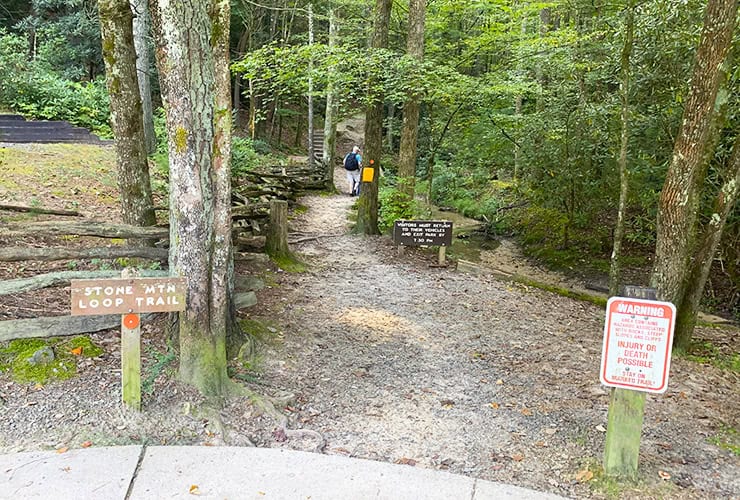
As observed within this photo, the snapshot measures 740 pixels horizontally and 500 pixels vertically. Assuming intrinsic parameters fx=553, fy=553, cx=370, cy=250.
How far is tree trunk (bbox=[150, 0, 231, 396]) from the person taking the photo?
441cm

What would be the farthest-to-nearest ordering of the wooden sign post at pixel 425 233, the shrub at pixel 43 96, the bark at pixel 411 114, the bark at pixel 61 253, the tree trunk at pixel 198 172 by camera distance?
the shrub at pixel 43 96 → the bark at pixel 411 114 → the wooden sign post at pixel 425 233 → the bark at pixel 61 253 → the tree trunk at pixel 198 172

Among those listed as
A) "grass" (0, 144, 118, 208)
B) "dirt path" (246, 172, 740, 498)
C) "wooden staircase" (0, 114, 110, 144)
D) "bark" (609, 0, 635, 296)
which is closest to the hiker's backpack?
"wooden staircase" (0, 114, 110, 144)

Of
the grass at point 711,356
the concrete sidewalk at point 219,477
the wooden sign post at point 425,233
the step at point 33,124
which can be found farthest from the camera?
the step at point 33,124

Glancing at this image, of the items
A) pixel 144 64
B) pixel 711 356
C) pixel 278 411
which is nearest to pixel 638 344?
pixel 278 411

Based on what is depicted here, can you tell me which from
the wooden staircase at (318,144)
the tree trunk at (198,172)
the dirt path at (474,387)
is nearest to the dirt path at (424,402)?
the dirt path at (474,387)

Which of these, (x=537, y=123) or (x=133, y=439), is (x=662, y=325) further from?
(x=537, y=123)

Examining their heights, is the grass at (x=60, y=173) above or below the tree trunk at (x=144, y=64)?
below

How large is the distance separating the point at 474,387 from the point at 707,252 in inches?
134

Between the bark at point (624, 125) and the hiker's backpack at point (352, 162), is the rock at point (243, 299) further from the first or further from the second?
the hiker's backpack at point (352, 162)

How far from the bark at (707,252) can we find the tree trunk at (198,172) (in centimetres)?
545

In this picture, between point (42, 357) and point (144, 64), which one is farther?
point (144, 64)

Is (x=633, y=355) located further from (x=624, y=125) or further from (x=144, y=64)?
(x=144, y=64)

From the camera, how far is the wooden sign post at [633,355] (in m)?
3.54

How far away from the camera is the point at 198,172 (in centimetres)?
452
